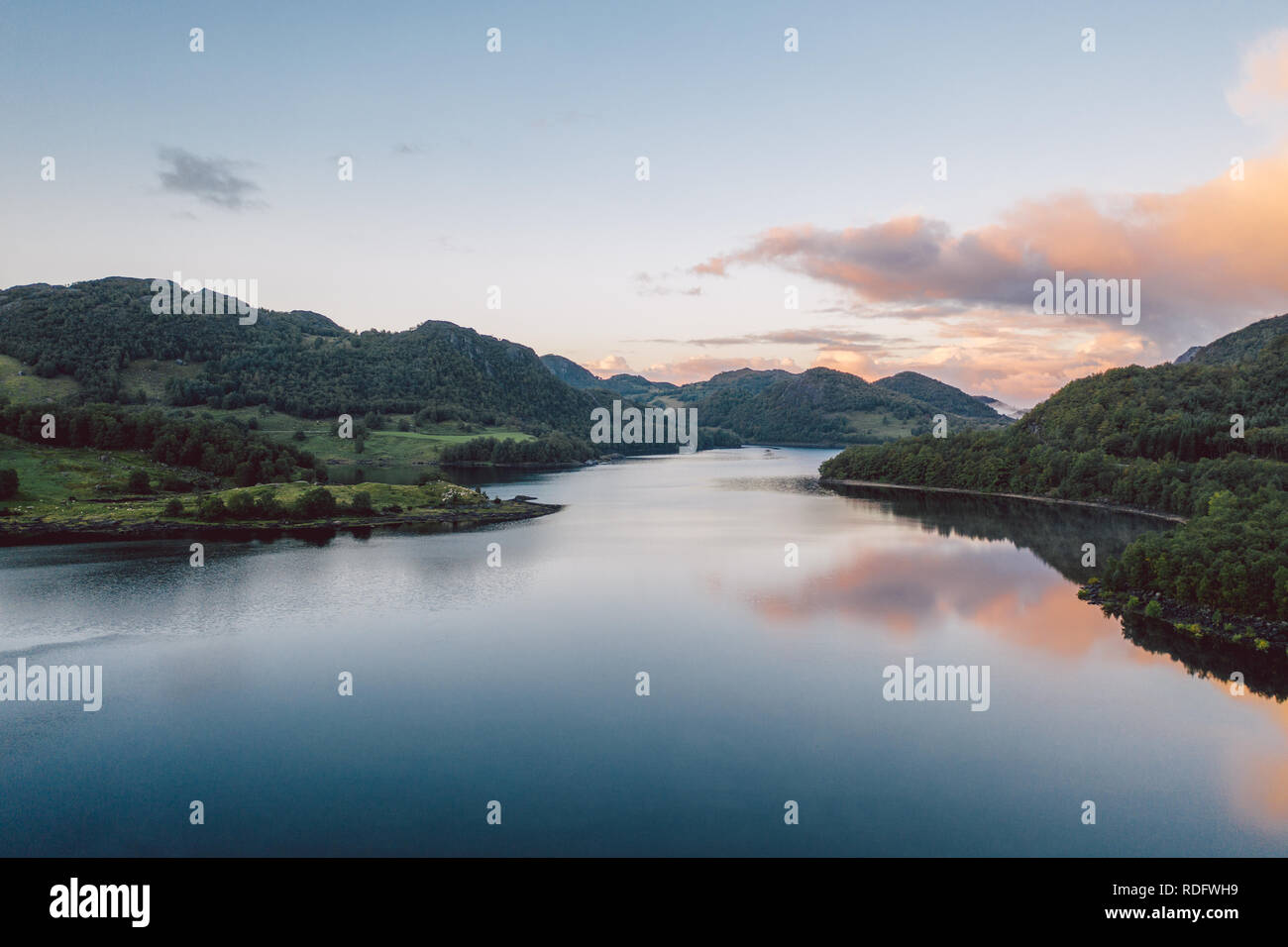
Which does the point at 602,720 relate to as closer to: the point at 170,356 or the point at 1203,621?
the point at 1203,621

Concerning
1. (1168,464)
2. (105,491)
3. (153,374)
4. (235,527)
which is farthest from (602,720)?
(153,374)

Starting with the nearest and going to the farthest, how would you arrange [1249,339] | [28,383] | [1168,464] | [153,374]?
[1168,464]
[28,383]
[153,374]
[1249,339]

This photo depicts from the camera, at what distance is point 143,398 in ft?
487

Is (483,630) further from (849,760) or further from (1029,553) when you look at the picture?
(1029,553)

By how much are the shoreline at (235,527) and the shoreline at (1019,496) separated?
64.1 meters

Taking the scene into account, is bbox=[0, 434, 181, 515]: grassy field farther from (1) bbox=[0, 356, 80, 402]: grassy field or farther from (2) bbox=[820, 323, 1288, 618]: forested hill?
(2) bbox=[820, 323, 1288, 618]: forested hill

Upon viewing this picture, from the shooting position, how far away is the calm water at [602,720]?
20.2 meters

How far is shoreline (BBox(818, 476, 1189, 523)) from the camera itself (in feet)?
261

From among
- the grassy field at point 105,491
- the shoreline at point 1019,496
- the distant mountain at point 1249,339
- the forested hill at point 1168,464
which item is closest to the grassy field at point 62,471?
the grassy field at point 105,491

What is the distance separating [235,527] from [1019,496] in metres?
96.8

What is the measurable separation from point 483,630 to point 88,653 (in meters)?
17.9

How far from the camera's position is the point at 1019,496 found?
339 feet

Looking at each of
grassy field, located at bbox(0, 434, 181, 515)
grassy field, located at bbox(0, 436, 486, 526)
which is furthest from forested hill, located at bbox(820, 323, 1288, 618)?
grassy field, located at bbox(0, 434, 181, 515)
